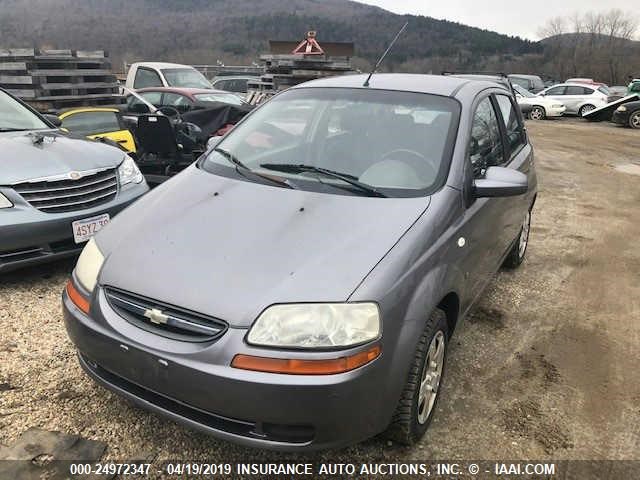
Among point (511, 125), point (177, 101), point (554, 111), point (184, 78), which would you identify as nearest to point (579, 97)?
point (554, 111)

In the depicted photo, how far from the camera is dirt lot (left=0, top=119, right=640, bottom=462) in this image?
2.47 metres

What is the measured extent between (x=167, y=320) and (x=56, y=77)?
7.68 metres

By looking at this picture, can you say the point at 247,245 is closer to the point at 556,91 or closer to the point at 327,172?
the point at 327,172

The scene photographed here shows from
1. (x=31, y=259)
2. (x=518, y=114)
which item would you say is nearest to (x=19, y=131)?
(x=31, y=259)

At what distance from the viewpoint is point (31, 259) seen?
3.78 meters

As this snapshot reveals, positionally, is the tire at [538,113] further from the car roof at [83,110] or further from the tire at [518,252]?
the car roof at [83,110]

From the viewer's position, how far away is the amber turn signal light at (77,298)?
2.31m

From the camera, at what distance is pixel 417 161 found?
283cm

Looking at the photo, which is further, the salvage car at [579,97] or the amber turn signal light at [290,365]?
the salvage car at [579,97]

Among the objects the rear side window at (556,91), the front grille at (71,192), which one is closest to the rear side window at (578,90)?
the rear side window at (556,91)

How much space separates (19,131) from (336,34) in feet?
239

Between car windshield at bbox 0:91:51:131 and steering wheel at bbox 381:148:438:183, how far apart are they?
363 cm

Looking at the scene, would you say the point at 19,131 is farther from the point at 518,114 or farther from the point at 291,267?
the point at 518,114

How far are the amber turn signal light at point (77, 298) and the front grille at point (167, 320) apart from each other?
0.19 m
